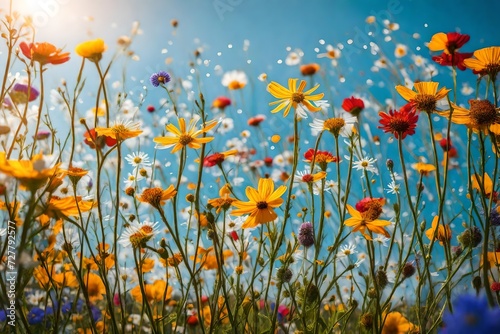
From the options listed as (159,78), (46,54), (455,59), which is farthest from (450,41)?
(46,54)

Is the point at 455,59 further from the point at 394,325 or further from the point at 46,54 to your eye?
the point at 46,54

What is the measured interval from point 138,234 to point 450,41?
0.81 metres

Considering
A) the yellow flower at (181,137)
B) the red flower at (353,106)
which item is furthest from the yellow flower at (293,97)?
the red flower at (353,106)

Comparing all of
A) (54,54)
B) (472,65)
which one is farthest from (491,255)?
(54,54)

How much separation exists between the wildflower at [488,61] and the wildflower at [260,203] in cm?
49

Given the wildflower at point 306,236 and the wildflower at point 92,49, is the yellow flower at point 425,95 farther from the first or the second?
the wildflower at point 92,49

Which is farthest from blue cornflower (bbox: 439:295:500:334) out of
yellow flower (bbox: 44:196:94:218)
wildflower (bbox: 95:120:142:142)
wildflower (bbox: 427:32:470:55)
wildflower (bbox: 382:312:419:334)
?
wildflower (bbox: 382:312:419:334)

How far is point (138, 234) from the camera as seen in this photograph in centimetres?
93

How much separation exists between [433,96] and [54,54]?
0.77 metres

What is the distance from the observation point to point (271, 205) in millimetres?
864

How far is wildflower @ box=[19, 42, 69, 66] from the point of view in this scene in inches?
34.6

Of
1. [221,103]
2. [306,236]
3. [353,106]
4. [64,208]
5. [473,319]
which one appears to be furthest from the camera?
[221,103]

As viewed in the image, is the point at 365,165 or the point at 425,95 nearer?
the point at 425,95

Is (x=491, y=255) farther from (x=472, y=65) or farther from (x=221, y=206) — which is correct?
(x=221, y=206)
